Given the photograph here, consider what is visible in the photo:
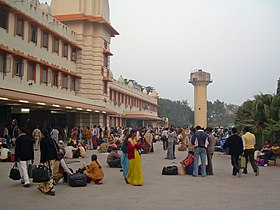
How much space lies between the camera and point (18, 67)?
81.3 feet

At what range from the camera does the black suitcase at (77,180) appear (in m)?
10.1

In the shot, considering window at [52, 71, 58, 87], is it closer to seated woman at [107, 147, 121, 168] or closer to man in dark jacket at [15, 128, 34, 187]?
seated woman at [107, 147, 121, 168]

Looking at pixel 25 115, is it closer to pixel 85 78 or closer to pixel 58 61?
pixel 58 61

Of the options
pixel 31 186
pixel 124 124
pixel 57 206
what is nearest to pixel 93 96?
pixel 124 124

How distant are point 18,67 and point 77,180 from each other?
16.7m

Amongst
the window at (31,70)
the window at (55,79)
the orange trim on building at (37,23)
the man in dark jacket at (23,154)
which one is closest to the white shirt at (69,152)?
the man in dark jacket at (23,154)

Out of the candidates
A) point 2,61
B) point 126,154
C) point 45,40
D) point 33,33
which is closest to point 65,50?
point 45,40

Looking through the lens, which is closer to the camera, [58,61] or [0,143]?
[0,143]

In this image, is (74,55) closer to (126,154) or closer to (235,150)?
(126,154)

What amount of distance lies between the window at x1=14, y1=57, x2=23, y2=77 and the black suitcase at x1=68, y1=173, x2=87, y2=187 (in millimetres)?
16002

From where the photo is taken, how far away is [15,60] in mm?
24438

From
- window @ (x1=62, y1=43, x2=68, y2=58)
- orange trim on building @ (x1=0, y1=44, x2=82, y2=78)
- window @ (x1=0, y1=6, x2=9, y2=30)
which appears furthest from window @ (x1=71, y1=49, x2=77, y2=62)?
window @ (x1=0, y1=6, x2=9, y2=30)

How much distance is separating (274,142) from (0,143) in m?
13.1

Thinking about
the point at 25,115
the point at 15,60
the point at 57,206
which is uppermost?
the point at 15,60
